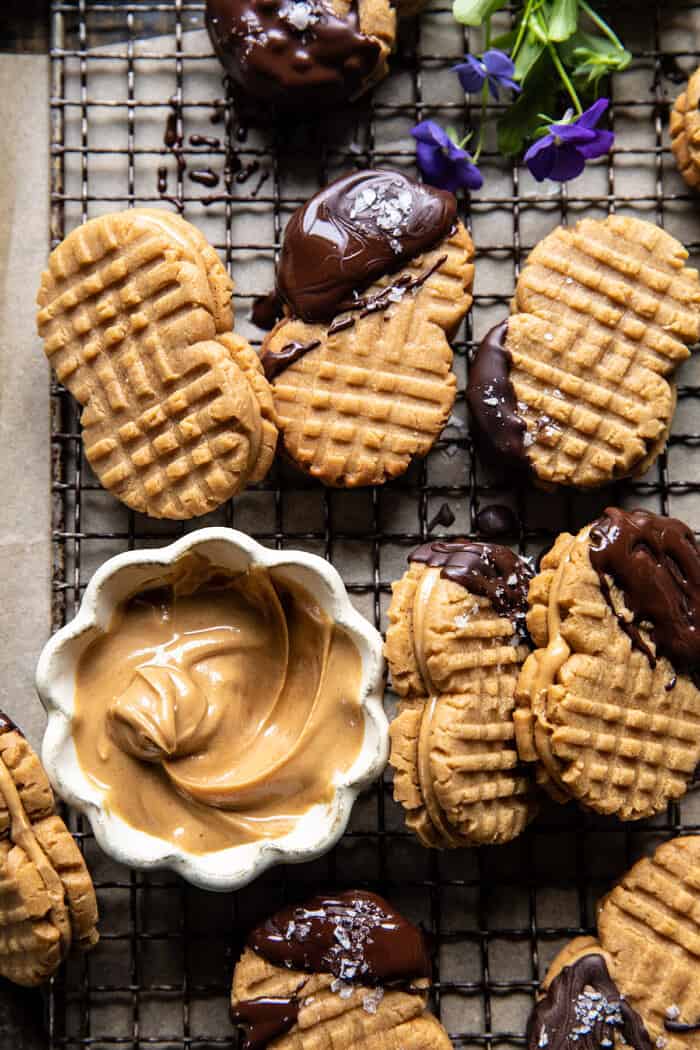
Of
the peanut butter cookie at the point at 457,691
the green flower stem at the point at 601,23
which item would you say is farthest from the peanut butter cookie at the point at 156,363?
the green flower stem at the point at 601,23

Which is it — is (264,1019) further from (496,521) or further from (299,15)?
(299,15)

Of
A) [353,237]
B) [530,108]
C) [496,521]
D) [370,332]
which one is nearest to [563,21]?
[530,108]

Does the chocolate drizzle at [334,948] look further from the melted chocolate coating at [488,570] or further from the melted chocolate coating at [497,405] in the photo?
the melted chocolate coating at [497,405]

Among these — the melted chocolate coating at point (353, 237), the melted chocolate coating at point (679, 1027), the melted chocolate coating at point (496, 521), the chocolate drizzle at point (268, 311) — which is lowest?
the melted chocolate coating at point (679, 1027)

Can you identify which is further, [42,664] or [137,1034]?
[137,1034]

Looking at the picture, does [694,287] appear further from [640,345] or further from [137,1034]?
[137,1034]

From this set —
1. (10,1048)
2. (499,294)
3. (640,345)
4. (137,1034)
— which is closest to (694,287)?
(640,345)
